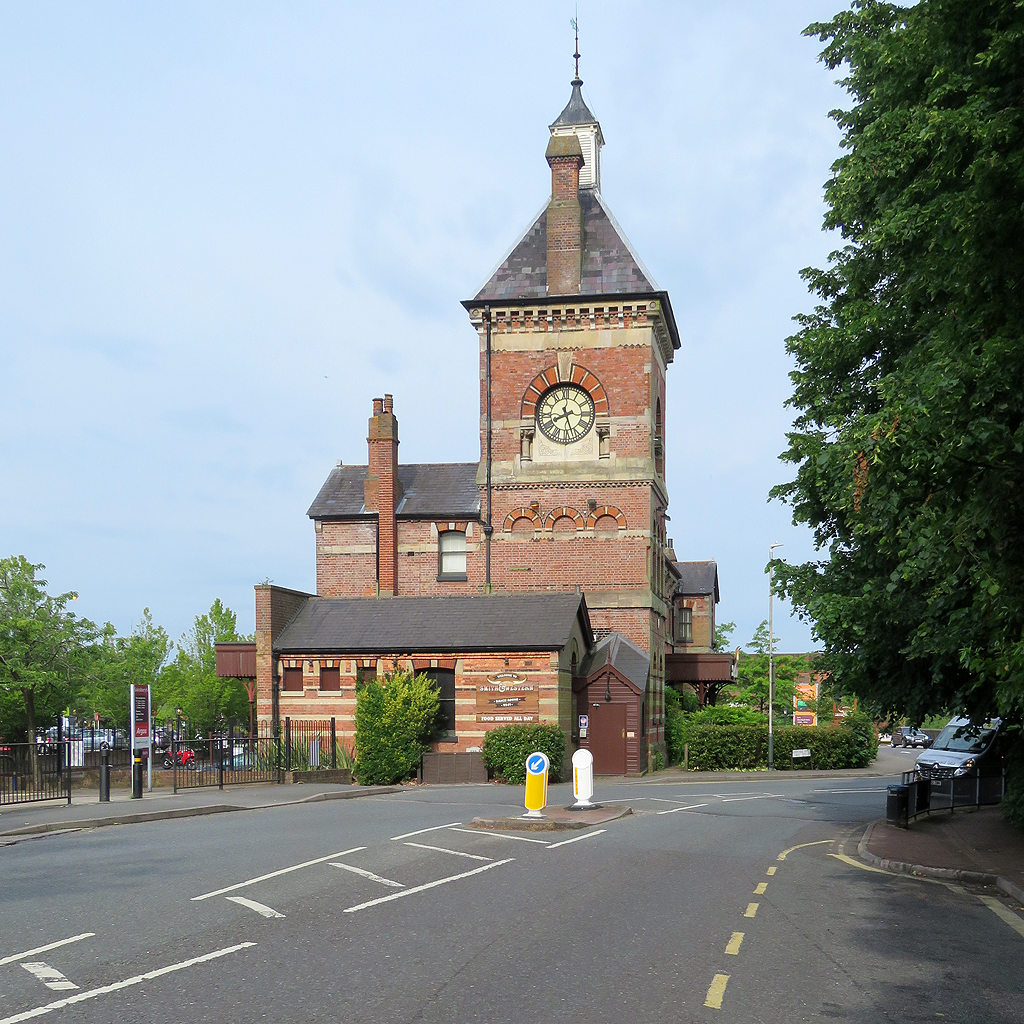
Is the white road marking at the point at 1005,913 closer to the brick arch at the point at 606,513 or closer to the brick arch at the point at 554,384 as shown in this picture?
the brick arch at the point at 606,513

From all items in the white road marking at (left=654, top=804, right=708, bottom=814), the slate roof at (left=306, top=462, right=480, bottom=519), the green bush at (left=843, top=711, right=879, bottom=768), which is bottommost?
the green bush at (left=843, top=711, right=879, bottom=768)

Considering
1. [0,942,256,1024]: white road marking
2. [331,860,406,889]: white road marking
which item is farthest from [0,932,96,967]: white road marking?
[331,860,406,889]: white road marking

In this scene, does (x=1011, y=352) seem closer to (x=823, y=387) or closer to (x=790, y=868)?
(x=790, y=868)

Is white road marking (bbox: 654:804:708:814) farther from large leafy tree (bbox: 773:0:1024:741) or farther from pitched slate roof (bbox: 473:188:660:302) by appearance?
pitched slate roof (bbox: 473:188:660:302)

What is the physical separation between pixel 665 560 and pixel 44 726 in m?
28.8

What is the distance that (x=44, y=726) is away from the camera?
50.5 m

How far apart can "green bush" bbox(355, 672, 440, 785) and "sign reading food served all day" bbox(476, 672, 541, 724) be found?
1.98 meters

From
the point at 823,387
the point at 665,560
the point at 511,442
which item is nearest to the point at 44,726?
the point at 511,442

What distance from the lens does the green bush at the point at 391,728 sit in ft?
110

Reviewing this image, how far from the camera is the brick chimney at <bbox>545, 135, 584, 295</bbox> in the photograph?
43938 millimetres

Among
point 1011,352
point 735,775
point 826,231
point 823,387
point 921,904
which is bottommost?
point 735,775

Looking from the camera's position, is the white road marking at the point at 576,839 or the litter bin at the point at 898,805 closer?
the white road marking at the point at 576,839

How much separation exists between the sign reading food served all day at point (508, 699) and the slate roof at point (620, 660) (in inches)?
135

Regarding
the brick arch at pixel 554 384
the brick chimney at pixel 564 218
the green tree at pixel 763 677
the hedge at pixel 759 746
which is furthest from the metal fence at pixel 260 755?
the green tree at pixel 763 677
